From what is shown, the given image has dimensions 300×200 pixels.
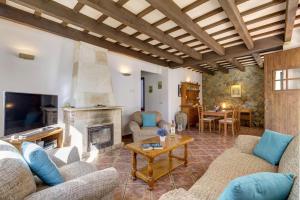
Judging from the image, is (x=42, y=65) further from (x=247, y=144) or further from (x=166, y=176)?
(x=247, y=144)

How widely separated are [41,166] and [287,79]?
4589 mm

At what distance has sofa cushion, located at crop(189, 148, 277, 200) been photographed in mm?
1307

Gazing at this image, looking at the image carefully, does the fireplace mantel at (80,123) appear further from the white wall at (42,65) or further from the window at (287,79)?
the window at (287,79)

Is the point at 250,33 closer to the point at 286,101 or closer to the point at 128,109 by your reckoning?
the point at 286,101

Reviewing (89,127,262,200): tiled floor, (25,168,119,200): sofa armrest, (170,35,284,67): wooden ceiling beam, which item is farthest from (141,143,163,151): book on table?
(170,35,284,67): wooden ceiling beam

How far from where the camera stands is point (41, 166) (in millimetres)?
1261

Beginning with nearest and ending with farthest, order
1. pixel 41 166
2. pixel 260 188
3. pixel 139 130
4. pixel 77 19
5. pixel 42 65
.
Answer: pixel 260 188, pixel 41 166, pixel 77 19, pixel 42 65, pixel 139 130

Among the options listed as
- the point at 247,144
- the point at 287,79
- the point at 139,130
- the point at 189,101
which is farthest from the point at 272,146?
the point at 189,101

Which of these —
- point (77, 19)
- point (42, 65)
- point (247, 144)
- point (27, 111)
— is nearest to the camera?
point (247, 144)

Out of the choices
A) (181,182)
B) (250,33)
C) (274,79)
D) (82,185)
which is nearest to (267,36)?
(250,33)

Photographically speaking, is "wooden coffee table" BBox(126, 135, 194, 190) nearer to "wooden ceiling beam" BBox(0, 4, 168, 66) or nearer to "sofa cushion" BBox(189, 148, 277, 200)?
"sofa cushion" BBox(189, 148, 277, 200)

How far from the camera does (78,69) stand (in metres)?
3.38

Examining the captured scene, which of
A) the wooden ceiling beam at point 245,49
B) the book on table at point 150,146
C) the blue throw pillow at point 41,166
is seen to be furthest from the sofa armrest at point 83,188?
the wooden ceiling beam at point 245,49

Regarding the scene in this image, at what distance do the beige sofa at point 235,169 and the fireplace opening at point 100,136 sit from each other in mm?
2526
